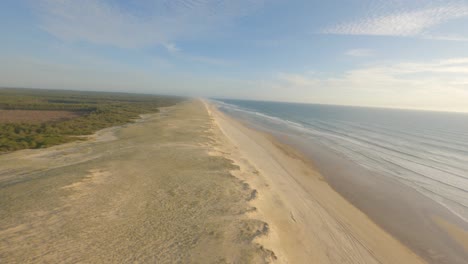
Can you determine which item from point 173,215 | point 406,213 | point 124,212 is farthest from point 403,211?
point 124,212

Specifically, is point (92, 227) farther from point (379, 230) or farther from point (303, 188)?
point (379, 230)

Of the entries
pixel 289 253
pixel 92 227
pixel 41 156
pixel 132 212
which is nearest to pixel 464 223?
pixel 289 253

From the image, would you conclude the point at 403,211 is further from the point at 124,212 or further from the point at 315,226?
the point at 124,212

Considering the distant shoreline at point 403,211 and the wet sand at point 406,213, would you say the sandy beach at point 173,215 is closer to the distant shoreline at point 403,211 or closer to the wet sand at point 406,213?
the wet sand at point 406,213

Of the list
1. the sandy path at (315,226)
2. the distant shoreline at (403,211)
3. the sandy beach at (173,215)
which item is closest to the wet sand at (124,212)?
the sandy beach at (173,215)

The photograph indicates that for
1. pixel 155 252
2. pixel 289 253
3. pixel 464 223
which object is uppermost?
pixel 155 252

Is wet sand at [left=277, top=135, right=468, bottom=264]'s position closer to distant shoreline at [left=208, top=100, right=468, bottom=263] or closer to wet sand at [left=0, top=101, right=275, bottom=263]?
distant shoreline at [left=208, top=100, right=468, bottom=263]
